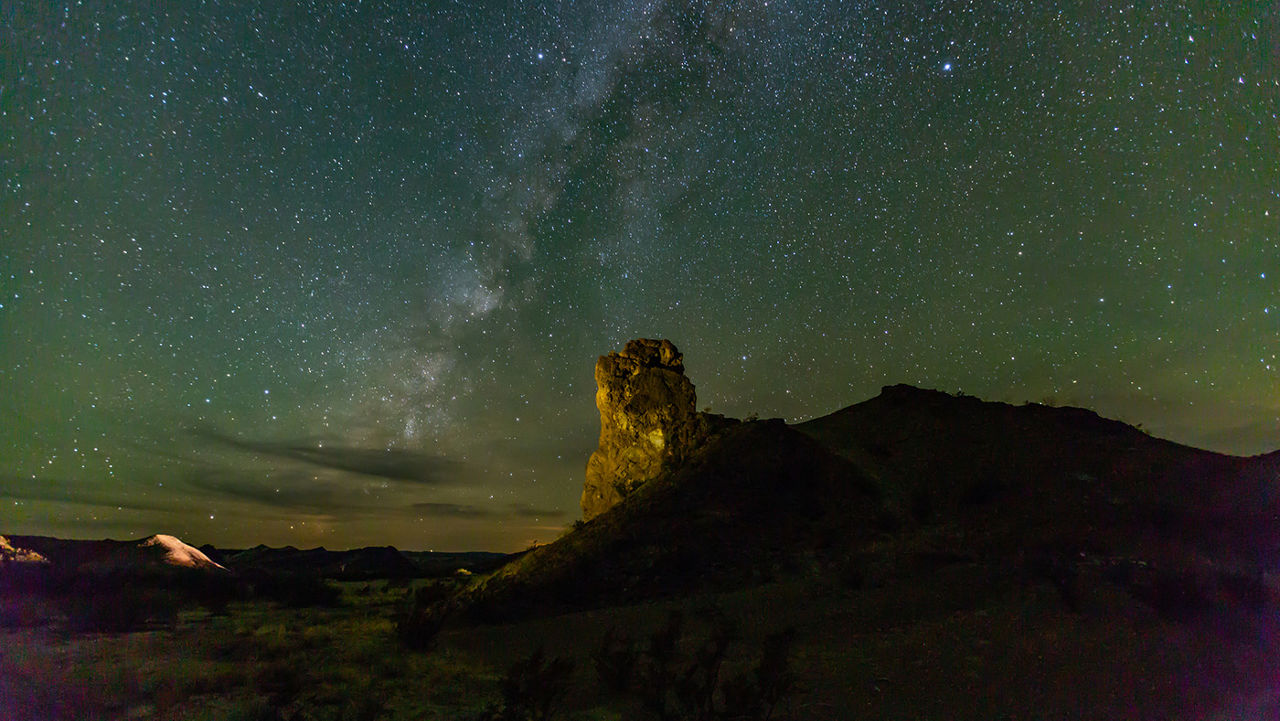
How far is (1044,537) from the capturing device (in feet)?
52.2

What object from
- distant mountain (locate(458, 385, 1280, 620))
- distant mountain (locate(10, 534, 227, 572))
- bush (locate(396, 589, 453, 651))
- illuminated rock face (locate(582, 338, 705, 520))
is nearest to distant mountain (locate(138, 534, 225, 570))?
distant mountain (locate(10, 534, 227, 572))

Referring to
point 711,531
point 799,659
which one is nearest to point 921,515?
point 711,531

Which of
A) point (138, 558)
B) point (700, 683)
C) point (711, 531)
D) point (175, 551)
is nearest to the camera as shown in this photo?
point (700, 683)

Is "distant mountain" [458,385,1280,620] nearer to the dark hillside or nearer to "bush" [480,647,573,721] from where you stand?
the dark hillside

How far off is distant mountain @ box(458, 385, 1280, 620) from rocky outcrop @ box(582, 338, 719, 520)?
1778mm

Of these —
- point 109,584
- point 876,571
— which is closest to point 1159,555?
point 876,571

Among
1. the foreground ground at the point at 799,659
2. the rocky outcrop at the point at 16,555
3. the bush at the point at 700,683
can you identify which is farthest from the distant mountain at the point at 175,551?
the bush at the point at 700,683

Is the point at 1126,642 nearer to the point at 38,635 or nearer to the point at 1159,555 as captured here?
the point at 1159,555

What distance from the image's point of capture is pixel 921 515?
21.2 m

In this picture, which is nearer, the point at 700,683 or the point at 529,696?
the point at 529,696

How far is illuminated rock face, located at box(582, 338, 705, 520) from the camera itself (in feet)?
88.1

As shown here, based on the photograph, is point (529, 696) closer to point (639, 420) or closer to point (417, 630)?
point (417, 630)

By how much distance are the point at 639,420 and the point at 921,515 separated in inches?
535

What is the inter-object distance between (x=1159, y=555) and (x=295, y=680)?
1969cm
